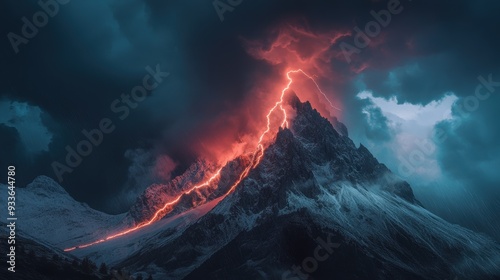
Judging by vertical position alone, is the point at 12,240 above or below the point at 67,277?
above

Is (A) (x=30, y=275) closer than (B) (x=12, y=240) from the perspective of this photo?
Yes

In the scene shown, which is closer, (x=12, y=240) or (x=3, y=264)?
(x=3, y=264)

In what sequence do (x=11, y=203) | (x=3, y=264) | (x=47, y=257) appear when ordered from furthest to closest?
(x=47, y=257) → (x=11, y=203) → (x=3, y=264)

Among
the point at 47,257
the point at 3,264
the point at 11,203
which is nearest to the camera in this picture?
the point at 3,264

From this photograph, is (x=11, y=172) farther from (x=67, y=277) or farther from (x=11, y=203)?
(x=67, y=277)

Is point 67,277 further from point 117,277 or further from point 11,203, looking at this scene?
point 11,203

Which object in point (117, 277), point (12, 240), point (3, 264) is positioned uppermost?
point (12, 240)

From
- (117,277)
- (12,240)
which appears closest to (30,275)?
(12,240)

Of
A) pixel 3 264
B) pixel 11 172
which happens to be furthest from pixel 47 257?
pixel 11 172

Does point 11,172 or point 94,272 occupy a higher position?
point 11,172

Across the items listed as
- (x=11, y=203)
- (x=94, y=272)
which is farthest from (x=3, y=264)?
(x=94, y=272)
